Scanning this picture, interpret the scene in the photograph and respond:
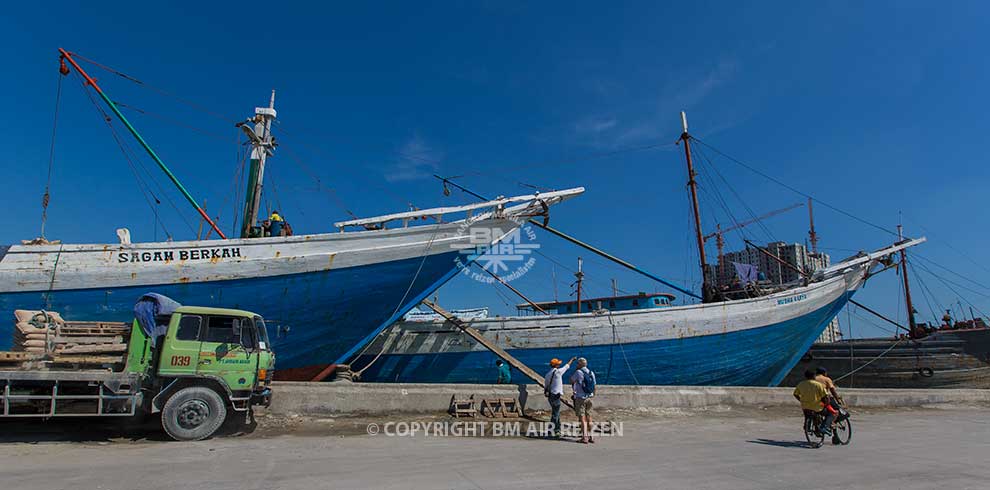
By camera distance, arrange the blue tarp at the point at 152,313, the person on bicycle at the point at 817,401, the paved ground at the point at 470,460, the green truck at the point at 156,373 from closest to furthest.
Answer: the paved ground at the point at 470,460 → the green truck at the point at 156,373 → the blue tarp at the point at 152,313 → the person on bicycle at the point at 817,401

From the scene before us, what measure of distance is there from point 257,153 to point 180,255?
5648 mm

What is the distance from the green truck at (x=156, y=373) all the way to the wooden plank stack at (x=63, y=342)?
16 mm

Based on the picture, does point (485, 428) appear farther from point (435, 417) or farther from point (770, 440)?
point (770, 440)

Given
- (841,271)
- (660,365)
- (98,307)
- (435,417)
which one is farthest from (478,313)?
(841,271)

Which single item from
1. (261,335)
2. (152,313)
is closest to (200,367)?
(261,335)

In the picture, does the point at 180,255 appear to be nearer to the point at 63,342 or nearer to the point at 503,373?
the point at 63,342

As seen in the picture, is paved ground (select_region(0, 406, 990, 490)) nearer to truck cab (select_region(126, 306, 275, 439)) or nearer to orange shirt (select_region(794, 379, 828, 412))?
truck cab (select_region(126, 306, 275, 439))

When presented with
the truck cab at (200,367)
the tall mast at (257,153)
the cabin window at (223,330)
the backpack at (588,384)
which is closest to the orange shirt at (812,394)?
the backpack at (588,384)

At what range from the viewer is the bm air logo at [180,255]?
12703 millimetres

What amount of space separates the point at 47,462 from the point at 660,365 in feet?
52.2

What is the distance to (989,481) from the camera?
6129 millimetres

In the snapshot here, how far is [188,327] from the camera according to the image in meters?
8.50

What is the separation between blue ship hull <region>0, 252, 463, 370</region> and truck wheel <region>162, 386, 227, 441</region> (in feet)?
16.8

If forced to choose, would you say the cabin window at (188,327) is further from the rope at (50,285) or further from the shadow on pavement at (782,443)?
the shadow on pavement at (782,443)
